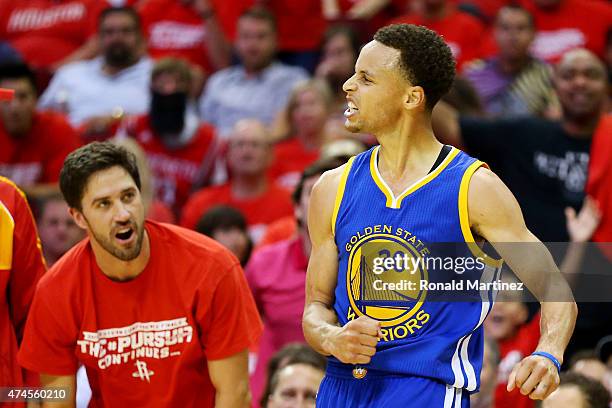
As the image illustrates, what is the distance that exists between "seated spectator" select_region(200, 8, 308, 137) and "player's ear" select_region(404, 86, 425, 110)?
209 inches

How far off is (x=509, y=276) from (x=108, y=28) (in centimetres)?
498

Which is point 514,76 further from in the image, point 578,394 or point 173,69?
point 578,394

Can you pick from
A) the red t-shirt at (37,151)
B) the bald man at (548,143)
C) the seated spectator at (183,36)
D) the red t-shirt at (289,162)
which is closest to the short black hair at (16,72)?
the red t-shirt at (37,151)

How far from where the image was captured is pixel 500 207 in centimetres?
381

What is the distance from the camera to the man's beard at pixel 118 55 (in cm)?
935

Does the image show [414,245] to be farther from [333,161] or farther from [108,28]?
[108,28]

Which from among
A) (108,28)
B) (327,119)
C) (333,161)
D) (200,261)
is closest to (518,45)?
(327,119)

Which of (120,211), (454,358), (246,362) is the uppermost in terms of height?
(120,211)

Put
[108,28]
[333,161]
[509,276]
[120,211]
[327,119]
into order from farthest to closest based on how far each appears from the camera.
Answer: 1. [108,28]
2. [327,119]
3. [333,161]
4. [509,276]
5. [120,211]

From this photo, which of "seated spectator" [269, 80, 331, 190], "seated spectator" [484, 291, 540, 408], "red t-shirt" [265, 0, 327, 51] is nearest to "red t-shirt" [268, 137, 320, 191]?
"seated spectator" [269, 80, 331, 190]

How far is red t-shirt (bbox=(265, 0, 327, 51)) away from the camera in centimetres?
973

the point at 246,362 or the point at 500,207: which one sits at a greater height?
the point at 500,207

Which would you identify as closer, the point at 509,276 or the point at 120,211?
the point at 120,211

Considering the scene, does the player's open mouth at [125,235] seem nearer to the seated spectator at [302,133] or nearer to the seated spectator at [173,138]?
the seated spectator at [302,133]
